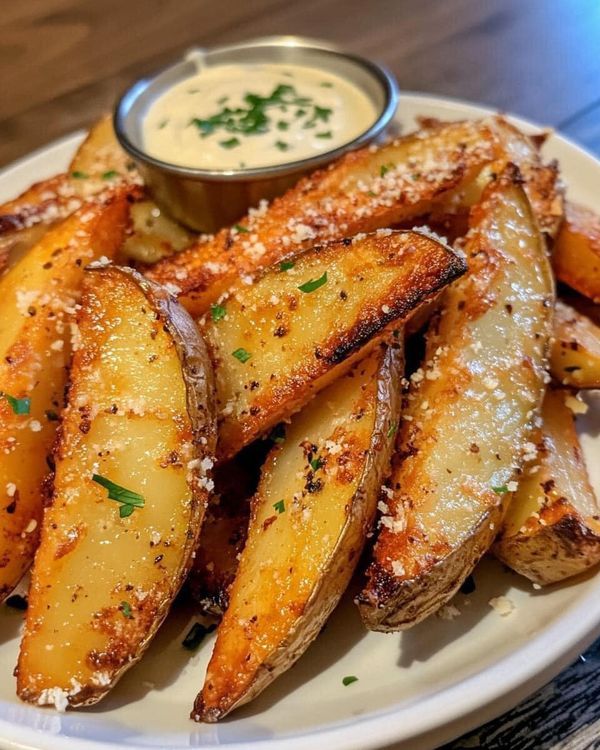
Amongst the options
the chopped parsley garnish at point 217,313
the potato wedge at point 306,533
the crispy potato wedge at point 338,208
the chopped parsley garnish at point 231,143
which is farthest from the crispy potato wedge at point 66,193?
the potato wedge at point 306,533

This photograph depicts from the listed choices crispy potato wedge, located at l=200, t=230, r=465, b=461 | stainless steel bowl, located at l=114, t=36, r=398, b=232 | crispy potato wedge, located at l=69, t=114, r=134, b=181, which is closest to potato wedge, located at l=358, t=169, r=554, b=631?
crispy potato wedge, located at l=200, t=230, r=465, b=461

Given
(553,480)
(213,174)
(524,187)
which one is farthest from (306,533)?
(213,174)

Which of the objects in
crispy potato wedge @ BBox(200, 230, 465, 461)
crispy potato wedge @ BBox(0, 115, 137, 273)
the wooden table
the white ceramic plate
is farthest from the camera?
the wooden table

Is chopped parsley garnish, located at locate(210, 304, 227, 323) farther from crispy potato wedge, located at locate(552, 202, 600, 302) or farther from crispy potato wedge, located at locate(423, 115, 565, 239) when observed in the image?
crispy potato wedge, located at locate(552, 202, 600, 302)

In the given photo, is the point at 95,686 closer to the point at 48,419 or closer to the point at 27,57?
the point at 48,419

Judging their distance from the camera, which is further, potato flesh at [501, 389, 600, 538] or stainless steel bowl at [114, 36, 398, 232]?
stainless steel bowl at [114, 36, 398, 232]

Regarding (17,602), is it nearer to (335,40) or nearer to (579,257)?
(579,257)

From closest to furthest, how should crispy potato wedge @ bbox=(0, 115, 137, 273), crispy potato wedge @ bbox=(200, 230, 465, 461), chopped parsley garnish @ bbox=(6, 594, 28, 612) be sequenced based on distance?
1. crispy potato wedge @ bbox=(200, 230, 465, 461)
2. chopped parsley garnish @ bbox=(6, 594, 28, 612)
3. crispy potato wedge @ bbox=(0, 115, 137, 273)

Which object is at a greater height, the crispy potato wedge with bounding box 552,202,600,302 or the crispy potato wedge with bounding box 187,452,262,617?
the crispy potato wedge with bounding box 552,202,600,302
